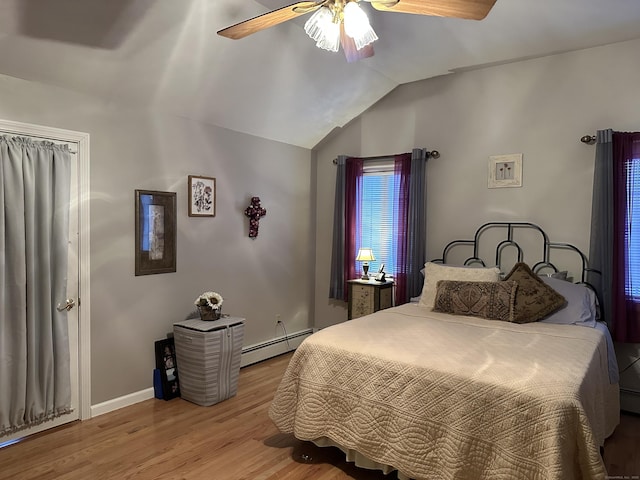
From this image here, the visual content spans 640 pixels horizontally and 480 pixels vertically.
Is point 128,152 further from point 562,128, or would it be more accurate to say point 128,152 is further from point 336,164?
point 562,128

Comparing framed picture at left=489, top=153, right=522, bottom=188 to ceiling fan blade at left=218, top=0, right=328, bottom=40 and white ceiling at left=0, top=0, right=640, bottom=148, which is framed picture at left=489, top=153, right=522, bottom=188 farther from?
ceiling fan blade at left=218, top=0, right=328, bottom=40

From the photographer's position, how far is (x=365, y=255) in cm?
459

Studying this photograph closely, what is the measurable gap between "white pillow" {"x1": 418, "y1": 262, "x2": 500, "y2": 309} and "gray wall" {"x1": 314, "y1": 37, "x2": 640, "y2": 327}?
55 cm

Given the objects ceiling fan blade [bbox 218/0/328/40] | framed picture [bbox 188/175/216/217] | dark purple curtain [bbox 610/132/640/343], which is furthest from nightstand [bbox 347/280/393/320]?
ceiling fan blade [bbox 218/0/328/40]

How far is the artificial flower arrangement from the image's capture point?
381cm

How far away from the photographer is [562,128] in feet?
12.6

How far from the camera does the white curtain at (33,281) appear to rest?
2.84 metres

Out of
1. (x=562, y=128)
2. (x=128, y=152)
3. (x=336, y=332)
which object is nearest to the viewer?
(x=336, y=332)

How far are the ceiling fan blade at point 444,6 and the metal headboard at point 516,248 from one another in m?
2.44

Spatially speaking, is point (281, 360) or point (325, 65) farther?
point (281, 360)

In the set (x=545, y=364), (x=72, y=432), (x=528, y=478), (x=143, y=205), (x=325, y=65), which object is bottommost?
(x=72, y=432)

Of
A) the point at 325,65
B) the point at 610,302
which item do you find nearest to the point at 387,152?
the point at 325,65

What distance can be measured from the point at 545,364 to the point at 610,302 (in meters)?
1.65

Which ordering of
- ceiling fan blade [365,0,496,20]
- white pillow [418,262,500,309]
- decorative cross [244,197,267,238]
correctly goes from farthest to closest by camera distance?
1. decorative cross [244,197,267,238]
2. white pillow [418,262,500,309]
3. ceiling fan blade [365,0,496,20]
